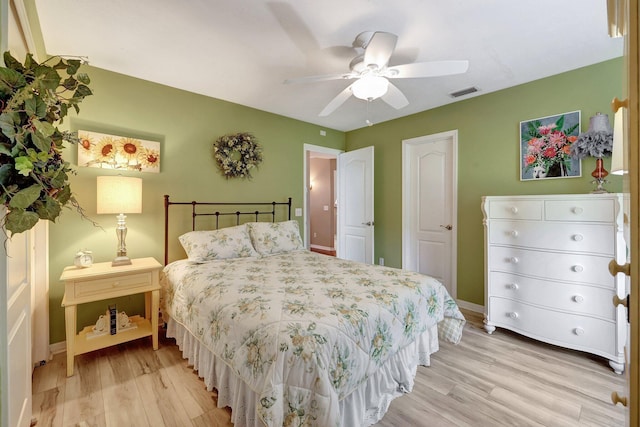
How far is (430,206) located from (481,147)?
3.03 feet

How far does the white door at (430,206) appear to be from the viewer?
3537 millimetres

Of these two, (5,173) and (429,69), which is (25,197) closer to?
(5,173)

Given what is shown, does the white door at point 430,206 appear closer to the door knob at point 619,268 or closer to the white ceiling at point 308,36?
the white ceiling at point 308,36

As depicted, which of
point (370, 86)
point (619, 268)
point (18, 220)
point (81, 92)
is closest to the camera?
point (619, 268)

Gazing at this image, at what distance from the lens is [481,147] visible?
10.6 feet

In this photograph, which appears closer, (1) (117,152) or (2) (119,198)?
(2) (119,198)

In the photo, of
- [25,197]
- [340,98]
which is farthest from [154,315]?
A: [340,98]

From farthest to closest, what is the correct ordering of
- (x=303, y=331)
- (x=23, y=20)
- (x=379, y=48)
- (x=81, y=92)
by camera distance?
(x=379, y=48), (x=23, y=20), (x=303, y=331), (x=81, y=92)

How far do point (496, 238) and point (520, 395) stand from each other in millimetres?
1338

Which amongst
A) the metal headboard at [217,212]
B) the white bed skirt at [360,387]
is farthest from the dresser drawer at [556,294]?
the metal headboard at [217,212]

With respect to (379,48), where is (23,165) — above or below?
below

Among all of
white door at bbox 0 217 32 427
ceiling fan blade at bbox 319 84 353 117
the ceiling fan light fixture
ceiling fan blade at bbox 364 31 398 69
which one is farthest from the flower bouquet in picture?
white door at bbox 0 217 32 427

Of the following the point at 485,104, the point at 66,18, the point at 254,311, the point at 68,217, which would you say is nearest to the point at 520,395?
the point at 254,311

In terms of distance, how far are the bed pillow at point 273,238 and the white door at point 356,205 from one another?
1.26 meters
